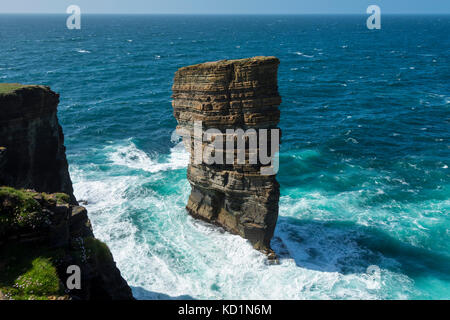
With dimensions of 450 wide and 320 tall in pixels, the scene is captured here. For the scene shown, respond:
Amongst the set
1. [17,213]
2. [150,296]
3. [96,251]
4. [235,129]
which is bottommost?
[150,296]

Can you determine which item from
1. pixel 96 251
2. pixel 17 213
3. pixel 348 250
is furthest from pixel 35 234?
pixel 348 250

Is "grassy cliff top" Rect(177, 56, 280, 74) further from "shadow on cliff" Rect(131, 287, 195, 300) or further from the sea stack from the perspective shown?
"shadow on cliff" Rect(131, 287, 195, 300)

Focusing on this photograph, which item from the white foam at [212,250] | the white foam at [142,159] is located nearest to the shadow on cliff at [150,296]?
the white foam at [212,250]

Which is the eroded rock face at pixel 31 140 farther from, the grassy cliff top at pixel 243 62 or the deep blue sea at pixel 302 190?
the grassy cliff top at pixel 243 62

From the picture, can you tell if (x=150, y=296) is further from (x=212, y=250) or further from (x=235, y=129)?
(x=235, y=129)

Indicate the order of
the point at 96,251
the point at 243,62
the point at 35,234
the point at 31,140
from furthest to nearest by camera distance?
1. the point at 243,62
2. the point at 31,140
3. the point at 96,251
4. the point at 35,234
